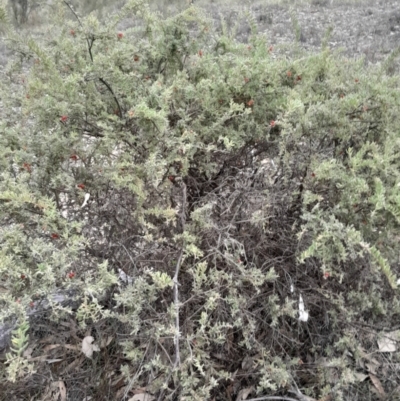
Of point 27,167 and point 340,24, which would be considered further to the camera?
point 340,24

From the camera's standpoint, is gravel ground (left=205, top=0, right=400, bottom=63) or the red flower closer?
the red flower

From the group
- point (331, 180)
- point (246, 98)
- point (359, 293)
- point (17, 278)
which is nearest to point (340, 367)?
point (359, 293)

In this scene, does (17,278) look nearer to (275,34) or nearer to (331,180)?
(331,180)

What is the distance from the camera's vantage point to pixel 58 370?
81.6 inches

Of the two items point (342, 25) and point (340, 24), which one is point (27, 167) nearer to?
point (342, 25)

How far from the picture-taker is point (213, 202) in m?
1.82

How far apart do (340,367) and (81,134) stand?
1.53 meters

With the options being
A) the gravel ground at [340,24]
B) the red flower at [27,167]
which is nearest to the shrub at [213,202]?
the red flower at [27,167]

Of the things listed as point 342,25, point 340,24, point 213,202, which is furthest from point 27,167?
point 340,24

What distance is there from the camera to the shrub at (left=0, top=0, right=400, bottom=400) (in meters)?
1.67

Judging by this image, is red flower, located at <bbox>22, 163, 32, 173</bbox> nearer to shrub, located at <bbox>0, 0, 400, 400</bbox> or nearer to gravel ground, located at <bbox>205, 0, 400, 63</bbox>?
shrub, located at <bbox>0, 0, 400, 400</bbox>

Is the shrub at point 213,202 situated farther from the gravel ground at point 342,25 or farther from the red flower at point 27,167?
the gravel ground at point 342,25

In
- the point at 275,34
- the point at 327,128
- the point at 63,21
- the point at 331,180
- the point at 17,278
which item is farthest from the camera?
the point at 275,34

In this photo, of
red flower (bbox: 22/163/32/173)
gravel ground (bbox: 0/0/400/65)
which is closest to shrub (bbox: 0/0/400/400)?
red flower (bbox: 22/163/32/173)
